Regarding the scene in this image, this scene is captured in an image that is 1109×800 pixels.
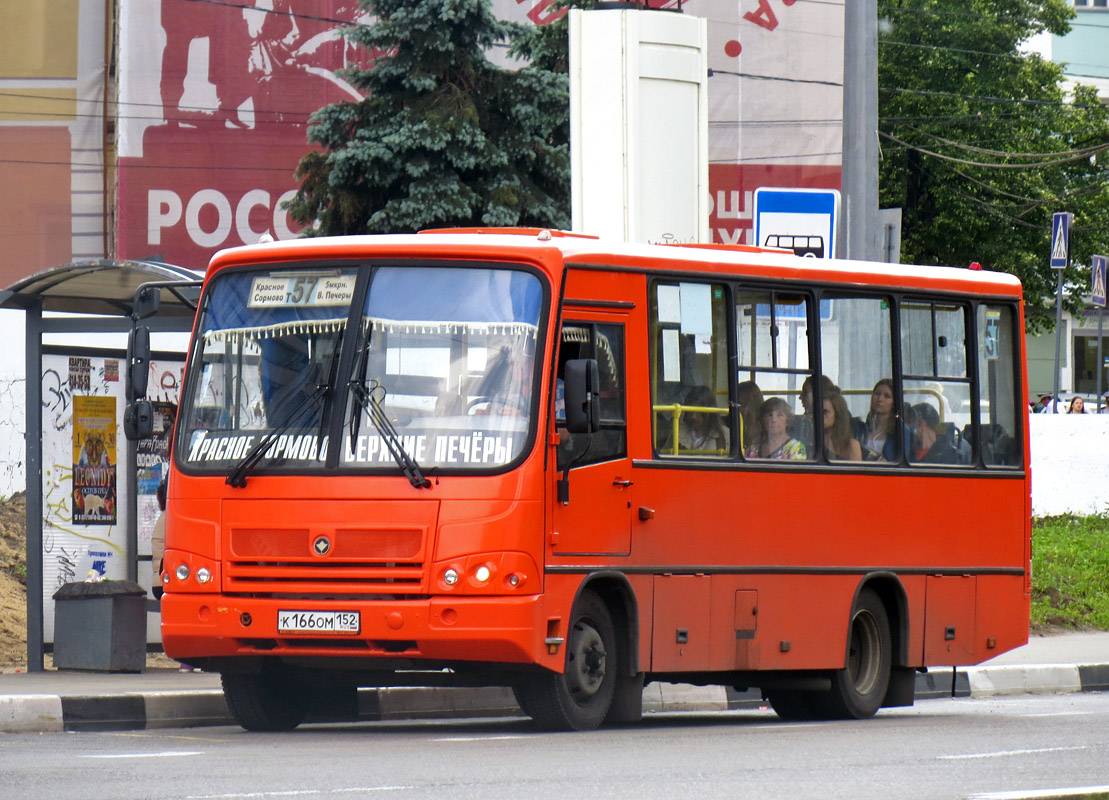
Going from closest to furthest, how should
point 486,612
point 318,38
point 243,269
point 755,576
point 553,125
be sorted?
point 486,612
point 243,269
point 755,576
point 553,125
point 318,38

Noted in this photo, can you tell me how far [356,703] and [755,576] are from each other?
2.63 metres

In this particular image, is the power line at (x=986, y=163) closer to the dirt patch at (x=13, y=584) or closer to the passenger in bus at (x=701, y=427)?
the dirt patch at (x=13, y=584)

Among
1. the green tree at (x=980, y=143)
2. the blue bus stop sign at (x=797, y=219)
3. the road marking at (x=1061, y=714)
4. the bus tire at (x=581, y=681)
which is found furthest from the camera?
the green tree at (x=980, y=143)

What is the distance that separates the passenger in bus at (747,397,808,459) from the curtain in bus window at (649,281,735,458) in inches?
13.6

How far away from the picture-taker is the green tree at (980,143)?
5116 cm

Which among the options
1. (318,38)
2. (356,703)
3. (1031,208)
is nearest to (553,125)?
(318,38)

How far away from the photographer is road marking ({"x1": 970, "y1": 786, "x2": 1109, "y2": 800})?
766cm

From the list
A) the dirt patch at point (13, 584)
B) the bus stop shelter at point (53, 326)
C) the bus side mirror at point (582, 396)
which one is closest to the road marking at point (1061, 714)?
the bus side mirror at point (582, 396)

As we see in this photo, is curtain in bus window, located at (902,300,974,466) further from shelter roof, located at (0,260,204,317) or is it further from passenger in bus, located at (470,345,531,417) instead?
shelter roof, located at (0,260,204,317)

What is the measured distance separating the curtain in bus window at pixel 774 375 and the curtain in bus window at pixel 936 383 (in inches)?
43.9

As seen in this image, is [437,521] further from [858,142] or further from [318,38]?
[318,38]

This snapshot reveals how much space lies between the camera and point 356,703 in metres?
12.8

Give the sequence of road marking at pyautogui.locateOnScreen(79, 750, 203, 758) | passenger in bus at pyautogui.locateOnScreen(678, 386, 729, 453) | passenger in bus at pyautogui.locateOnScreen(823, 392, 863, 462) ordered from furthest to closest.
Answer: passenger in bus at pyautogui.locateOnScreen(823, 392, 863, 462), passenger in bus at pyautogui.locateOnScreen(678, 386, 729, 453), road marking at pyautogui.locateOnScreen(79, 750, 203, 758)

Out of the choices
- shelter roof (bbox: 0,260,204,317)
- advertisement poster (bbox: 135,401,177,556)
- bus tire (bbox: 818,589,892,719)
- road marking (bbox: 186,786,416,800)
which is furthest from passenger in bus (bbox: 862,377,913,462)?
road marking (bbox: 186,786,416,800)
